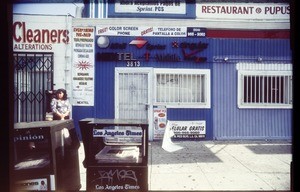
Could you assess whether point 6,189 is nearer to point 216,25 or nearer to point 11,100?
point 11,100

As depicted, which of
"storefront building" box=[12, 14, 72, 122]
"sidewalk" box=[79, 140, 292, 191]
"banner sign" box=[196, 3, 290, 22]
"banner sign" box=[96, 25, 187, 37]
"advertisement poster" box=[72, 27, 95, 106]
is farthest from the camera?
"banner sign" box=[196, 3, 290, 22]

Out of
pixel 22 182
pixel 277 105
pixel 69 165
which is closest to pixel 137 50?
pixel 277 105

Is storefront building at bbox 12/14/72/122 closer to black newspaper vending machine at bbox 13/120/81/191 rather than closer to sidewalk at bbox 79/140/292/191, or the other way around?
sidewalk at bbox 79/140/292/191

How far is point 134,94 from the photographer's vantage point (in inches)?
434

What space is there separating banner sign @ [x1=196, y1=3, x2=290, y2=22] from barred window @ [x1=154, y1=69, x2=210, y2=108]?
7.29 ft

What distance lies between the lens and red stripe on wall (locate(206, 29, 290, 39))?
1095 centimetres

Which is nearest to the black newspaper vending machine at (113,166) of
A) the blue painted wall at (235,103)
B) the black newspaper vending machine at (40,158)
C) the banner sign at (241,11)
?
the black newspaper vending machine at (40,158)

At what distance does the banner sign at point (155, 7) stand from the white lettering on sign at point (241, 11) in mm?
694

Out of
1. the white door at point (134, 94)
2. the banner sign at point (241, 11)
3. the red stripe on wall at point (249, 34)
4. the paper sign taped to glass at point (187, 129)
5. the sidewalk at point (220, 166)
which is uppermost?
the banner sign at point (241, 11)

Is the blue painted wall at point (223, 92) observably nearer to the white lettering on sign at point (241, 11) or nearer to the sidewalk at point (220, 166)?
the sidewalk at point (220, 166)

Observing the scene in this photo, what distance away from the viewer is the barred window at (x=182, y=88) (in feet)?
36.1

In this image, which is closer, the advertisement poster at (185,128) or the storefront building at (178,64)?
the storefront building at (178,64)

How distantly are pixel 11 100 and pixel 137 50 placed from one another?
8444 millimetres

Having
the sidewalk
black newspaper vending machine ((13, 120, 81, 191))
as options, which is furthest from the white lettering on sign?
black newspaper vending machine ((13, 120, 81, 191))
